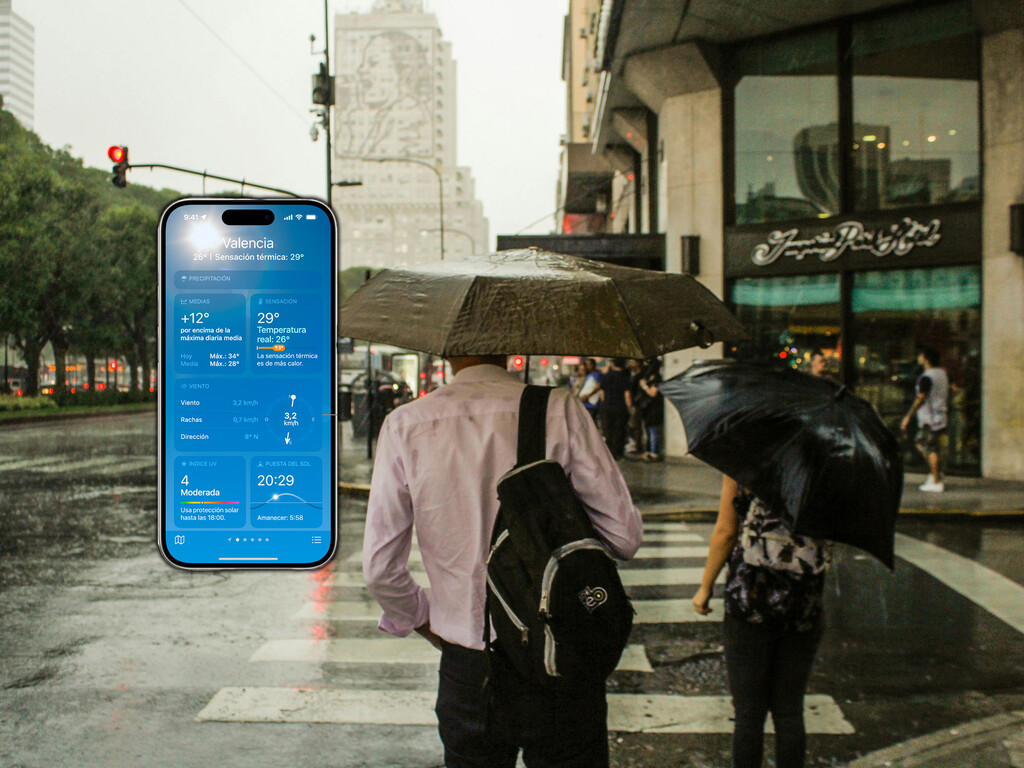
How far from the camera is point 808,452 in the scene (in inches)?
132

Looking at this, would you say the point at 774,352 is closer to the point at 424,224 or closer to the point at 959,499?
the point at 959,499

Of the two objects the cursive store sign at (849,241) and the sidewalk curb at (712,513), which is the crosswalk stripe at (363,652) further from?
the cursive store sign at (849,241)

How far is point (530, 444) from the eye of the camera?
2.38 m

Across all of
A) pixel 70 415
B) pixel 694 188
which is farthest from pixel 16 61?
pixel 694 188

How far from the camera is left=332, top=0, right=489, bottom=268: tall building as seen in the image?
17800cm

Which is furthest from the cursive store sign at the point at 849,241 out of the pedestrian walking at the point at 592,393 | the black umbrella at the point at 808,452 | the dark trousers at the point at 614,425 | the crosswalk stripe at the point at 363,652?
the black umbrella at the point at 808,452

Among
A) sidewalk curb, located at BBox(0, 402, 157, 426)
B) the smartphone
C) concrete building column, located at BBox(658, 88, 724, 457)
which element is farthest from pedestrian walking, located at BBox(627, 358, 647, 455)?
sidewalk curb, located at BBox(0, 402, 157, 426)

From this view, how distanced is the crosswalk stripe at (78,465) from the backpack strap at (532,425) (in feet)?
53.0

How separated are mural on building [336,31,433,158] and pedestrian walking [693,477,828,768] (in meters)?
182

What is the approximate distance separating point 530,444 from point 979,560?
7730 mm

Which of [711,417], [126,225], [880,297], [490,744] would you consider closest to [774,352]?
[880,297]

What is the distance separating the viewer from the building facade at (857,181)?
14250 mm

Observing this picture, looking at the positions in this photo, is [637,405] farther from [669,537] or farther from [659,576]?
[659,576]

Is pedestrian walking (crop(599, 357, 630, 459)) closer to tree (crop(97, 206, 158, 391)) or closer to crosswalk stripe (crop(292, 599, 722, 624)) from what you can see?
crosswalk stripe (crop(292, 599, 722, 624))
